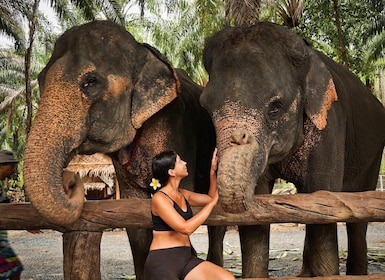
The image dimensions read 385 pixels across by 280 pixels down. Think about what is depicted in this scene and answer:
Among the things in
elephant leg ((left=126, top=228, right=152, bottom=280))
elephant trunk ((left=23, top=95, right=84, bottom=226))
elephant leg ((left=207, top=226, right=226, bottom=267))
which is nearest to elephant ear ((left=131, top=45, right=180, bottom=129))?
elephant trunk ((left=23, top=95, right=84, bottom=226))

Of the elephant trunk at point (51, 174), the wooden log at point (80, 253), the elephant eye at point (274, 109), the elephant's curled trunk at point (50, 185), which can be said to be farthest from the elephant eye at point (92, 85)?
the elephant eye at point (274, 109)

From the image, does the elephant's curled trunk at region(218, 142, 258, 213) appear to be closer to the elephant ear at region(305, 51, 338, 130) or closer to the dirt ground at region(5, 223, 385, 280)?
the elephant ear at region(305, 51, 338, 130)

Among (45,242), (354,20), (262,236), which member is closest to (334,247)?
(262,236)

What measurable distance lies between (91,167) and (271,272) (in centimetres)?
1248

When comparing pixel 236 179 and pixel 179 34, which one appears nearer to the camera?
pixel 236 179

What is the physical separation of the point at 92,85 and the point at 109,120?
29cm

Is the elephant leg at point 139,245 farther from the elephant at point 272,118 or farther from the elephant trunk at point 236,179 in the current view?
the elephant trunk at point 236,179

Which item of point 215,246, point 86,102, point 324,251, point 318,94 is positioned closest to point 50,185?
point 86,102

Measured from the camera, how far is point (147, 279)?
356 centimetres

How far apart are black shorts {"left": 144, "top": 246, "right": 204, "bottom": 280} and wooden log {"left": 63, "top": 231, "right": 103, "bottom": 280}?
27.5 inches

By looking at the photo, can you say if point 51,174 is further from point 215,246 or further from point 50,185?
point 215,246

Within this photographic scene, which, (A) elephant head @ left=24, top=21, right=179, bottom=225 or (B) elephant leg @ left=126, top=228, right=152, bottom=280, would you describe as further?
(B) elephant leg @ left=126, top=228, right=152, bottom=280

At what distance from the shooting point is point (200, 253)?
9.87 m

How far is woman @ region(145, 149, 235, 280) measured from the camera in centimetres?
341
